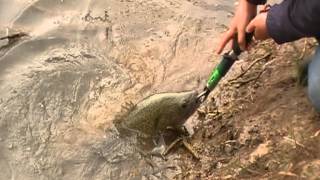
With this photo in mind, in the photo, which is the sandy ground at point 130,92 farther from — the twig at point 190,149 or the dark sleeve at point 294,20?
the dark sleeve at point 294,20

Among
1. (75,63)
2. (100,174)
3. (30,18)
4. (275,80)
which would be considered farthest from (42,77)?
(275,80)

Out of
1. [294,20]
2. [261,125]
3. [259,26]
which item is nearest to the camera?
[294,20]

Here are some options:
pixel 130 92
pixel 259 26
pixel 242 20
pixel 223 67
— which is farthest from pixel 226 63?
pixel 130 92

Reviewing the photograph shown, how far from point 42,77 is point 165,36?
96 centimetres

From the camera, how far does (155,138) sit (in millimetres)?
3990

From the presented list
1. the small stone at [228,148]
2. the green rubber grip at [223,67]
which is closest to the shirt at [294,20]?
the green rubber grip at [223,67]

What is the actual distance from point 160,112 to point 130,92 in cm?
54

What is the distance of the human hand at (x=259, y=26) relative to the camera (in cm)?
325

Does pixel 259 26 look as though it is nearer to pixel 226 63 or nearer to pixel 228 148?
pixel 226 63

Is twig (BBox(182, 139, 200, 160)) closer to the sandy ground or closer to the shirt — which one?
the sandy ground

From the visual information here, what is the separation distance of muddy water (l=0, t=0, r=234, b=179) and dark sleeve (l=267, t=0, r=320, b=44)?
3.46 feet

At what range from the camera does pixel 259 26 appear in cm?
327

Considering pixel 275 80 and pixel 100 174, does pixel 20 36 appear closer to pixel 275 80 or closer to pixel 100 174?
pixel 100 174

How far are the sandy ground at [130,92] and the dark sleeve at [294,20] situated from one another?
20.3 inches
